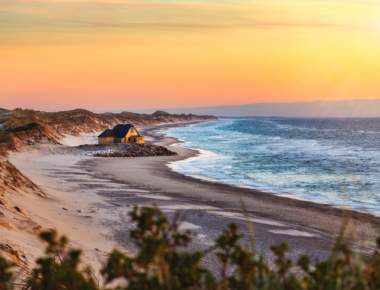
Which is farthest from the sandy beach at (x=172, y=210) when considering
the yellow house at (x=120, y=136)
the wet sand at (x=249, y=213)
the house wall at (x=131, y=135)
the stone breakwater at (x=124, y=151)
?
the house wall at (x=131, y=135)

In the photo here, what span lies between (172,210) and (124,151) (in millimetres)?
33806

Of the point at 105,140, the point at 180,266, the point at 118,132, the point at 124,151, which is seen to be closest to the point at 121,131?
the point at 118,132

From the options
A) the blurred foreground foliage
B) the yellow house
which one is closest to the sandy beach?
the blurred foreground foliage

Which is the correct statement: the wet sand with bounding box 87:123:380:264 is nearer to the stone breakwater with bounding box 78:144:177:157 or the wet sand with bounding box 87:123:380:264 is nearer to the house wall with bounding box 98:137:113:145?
the stone breakwater with bounding box 78:144:177:157

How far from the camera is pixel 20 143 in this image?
5153 centimetres

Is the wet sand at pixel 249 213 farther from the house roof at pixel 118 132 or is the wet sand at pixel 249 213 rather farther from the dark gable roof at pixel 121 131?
the dark gable roof at pixel 121 131

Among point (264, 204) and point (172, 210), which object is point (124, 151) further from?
point (172, 210)

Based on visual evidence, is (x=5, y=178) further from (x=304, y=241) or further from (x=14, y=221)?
(x=304, y=241)

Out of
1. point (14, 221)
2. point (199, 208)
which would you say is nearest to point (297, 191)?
point (199, 208)

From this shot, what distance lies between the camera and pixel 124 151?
183ft

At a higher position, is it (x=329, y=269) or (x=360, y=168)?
(x=329, y=269)

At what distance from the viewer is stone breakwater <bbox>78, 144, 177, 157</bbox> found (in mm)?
53181

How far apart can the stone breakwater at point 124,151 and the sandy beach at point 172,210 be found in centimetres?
1374

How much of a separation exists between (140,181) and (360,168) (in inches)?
763
